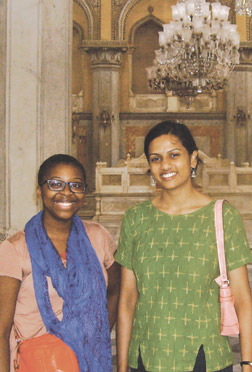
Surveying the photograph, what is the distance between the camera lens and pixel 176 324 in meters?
1.91

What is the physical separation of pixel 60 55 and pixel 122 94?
12.7m

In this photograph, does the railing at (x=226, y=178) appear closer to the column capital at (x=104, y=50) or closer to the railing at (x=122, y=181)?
the railing at (x=122, y=181)

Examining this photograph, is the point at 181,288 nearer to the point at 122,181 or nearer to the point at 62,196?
the point at 62,196

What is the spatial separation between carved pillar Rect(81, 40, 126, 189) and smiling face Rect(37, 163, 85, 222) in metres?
14.2

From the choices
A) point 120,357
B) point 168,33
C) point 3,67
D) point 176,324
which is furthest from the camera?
point 168,33

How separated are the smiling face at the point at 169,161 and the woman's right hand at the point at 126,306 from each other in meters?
0.39

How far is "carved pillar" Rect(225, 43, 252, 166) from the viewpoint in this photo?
635 inches

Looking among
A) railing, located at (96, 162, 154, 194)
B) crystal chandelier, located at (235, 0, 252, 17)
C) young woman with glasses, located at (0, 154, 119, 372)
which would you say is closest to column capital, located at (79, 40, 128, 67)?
railing, located at (96, 162, 154, 194)

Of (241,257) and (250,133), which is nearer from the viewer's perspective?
(241,257)

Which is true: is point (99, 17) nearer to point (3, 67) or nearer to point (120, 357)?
point (3, 67)

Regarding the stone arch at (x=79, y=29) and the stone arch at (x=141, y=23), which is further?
the stone arch at (x=141, y=23)

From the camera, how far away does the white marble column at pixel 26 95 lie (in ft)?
13.8

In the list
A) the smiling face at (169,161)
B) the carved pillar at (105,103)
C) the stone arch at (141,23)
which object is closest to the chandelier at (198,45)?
the carved pillar at (105,103)

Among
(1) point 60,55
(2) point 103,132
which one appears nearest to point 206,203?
(1) point 60,55
